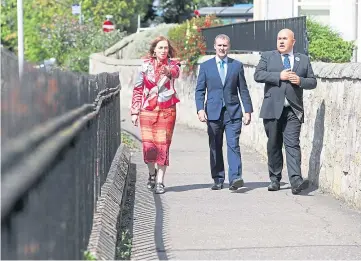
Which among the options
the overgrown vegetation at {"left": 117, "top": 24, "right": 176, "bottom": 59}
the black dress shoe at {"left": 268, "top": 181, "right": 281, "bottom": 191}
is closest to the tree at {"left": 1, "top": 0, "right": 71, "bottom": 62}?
the overgrown vegetation at {"left": 117, "top": 24, "right": 176, "bottom": 59}

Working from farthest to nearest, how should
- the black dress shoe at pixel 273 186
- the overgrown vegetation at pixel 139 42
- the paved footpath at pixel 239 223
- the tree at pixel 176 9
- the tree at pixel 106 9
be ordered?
1. the tree at pixel 176 9
2. the tree at pixel 106 9
3. the overgrown vegetation at pixel 139 42
4. the black dress shoe at pixel 273 186
5. the paved footpath at pixel 239 223

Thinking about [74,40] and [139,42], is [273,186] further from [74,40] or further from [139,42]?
[74,40]

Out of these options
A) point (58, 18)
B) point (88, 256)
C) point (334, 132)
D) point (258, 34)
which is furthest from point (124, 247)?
point (58, 18)

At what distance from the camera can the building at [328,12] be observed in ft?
62.3

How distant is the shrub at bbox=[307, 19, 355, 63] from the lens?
56.9ft

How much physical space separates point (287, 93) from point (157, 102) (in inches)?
53.3

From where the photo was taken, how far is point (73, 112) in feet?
19.1

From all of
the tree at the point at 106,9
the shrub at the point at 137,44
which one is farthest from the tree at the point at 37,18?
the shrub at the point at 137,44

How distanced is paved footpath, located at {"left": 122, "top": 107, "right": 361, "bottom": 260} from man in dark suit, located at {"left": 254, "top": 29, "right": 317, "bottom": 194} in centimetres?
39

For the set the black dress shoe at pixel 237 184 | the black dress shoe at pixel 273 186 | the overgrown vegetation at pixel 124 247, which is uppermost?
the overgrown vegetation at pixel 124 247

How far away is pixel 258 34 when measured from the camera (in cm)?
1862

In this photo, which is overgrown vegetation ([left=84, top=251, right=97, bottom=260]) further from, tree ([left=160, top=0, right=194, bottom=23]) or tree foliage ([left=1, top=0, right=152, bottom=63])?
tree ([left=160, top=0, right=194, bottom=23])

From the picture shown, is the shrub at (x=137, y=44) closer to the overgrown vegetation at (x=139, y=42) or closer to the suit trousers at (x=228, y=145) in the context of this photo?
the overgrown vegetation at (x=139, y=42)

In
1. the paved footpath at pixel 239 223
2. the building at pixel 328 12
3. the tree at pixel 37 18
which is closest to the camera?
the paved footpath at pixel 239 223
